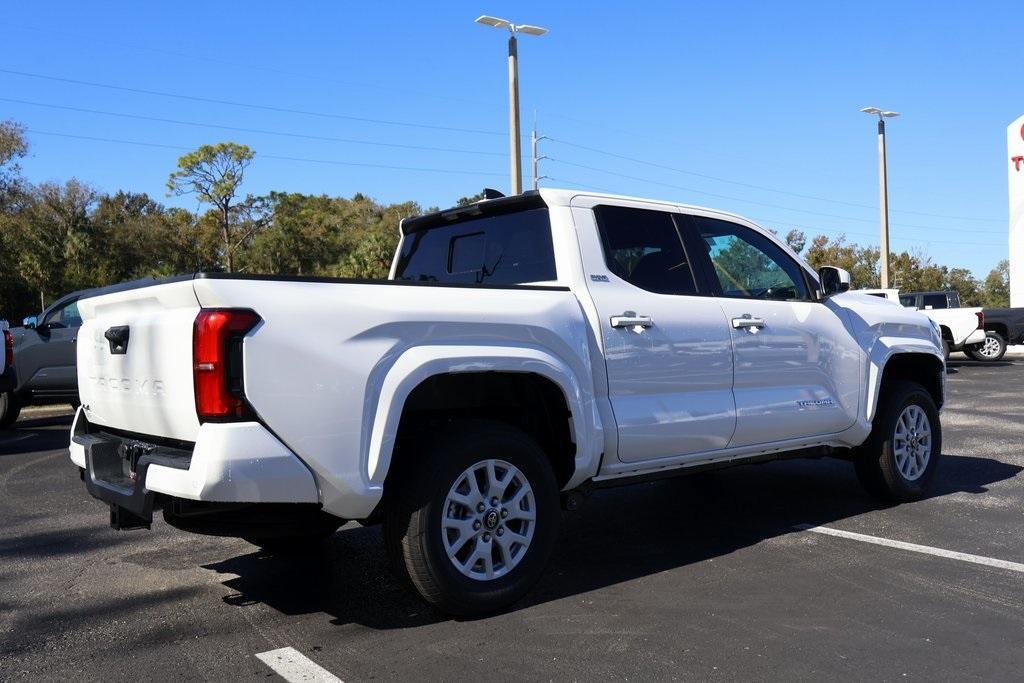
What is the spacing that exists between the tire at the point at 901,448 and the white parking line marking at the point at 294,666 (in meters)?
4.14

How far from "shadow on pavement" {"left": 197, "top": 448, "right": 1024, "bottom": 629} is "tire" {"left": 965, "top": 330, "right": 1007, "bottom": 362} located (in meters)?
16.0

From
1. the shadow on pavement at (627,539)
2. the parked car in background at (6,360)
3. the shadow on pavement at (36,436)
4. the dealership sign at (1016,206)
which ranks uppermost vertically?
the dealership sign at (1016,206)

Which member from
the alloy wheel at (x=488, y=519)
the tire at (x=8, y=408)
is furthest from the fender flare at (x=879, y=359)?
the tire at (x=8, y=408)

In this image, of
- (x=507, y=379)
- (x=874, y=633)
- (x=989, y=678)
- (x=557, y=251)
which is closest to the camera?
(x=989, y=678)

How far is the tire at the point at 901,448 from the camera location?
6.14 m

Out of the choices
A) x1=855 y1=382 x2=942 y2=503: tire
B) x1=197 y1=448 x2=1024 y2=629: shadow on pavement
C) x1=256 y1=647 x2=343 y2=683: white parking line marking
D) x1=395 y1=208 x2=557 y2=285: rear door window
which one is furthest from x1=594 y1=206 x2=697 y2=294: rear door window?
x1=256 y1=647 x2=343 y2=683: white parking line marking

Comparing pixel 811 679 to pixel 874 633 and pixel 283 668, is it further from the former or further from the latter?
pixel 283 668

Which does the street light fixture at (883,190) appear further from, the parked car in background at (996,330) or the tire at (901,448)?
the tire at (901,448)

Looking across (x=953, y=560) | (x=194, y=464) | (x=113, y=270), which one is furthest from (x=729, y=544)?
(x=113, y=270)

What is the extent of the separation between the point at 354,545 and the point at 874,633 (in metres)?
2.92

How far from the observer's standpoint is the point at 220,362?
339 centimetres

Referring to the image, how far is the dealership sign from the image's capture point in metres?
30.6

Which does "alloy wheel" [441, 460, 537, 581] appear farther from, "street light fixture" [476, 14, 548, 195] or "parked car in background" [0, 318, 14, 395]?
"street light fixture" [476, 14, 548, 195]

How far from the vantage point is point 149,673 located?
11.4 feet
